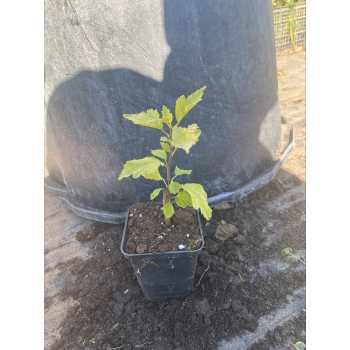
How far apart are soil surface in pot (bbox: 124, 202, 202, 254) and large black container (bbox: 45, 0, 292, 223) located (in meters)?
0.38

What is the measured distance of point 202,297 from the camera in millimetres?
1431

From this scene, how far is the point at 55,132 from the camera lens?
1.82 meters

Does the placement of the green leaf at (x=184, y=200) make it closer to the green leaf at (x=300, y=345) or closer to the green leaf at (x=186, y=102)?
A: the green leaf at (x=186, y=102)

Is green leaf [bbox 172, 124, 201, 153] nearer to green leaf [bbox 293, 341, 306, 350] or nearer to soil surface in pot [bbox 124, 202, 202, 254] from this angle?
soil surface in pot [bbox 124, 202, 202, 254]

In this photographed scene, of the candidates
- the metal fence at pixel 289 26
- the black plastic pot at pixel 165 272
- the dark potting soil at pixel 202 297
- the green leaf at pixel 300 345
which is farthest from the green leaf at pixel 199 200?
the metal fence at pixel 289 26

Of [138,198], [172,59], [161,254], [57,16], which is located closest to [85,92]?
[57,16]

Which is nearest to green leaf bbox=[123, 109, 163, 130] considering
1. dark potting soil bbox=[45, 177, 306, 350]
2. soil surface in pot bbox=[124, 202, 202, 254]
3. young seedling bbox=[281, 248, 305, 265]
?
soil surface in pot bbox=[124, 202, 202, 254]

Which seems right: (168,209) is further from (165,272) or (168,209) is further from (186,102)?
(186,102)

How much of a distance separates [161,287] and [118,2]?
1.31m

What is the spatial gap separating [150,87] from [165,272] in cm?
91

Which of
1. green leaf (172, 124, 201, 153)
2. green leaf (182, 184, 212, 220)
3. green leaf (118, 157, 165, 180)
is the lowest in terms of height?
green leaf (182, 184, 212, 220)

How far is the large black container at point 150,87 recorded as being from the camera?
4.66ft

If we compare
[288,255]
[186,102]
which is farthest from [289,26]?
[186,102]

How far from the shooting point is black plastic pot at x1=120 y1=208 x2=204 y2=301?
123 centimetres
